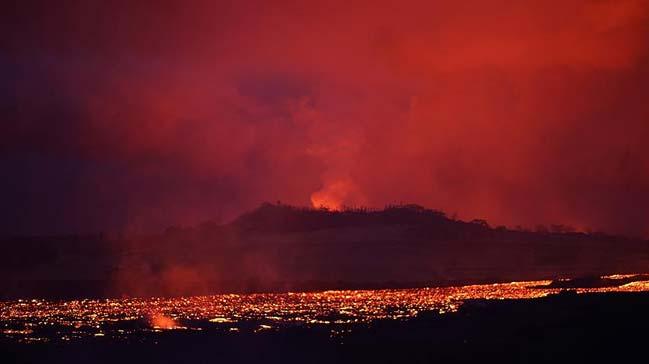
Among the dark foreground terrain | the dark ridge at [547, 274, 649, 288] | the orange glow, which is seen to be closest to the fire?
the orange glow

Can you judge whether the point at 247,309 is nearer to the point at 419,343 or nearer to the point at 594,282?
the point at 419,343

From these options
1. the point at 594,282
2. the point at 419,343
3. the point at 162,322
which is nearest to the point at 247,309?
the point at 162,322

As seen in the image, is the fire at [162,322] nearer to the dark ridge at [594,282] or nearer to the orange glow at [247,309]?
the orange glow at [247,309]

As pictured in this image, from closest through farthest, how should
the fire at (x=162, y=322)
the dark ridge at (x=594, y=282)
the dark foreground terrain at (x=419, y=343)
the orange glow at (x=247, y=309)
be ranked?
the dark foreground terrain at (x=419, y=343)
the fire at (x=162, y=322)
the orange glow at (x=247, y=309)
the dark ridge at (x=594, y=282)

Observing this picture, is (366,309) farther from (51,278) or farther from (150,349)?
(51,278)

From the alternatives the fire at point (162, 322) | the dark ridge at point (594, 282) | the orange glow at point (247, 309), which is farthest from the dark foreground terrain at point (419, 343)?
the dark ridge at point (594, 282)

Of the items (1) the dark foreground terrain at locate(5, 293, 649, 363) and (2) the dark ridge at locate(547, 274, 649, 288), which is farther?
(2) the dark ridge at locate(547, 274, 649, 288)

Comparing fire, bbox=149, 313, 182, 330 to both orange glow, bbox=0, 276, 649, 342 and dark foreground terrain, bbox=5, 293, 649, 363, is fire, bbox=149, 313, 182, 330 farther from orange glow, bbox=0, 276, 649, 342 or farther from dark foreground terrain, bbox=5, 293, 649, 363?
dark foreground terrain, bbox=5, 293, 649, 363

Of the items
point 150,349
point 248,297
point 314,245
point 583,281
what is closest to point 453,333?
point 150,349
